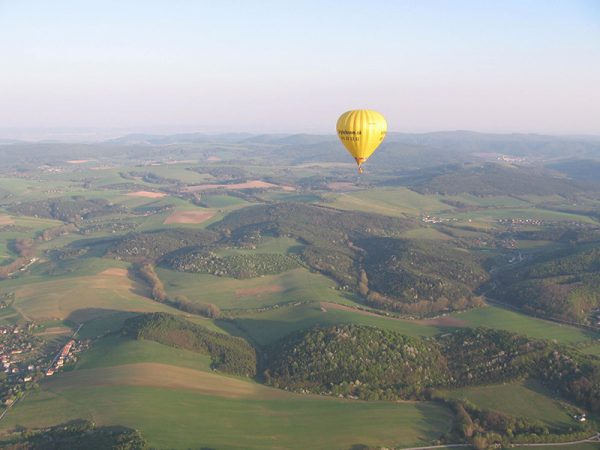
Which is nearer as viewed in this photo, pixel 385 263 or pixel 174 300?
pixel 174 300

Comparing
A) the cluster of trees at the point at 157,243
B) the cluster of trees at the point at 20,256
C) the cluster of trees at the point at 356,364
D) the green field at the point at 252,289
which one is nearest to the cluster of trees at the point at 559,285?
the cluster of trees at the point at 356,364

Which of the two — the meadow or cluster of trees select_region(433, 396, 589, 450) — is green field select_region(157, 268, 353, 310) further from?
cluster of trees select_region(433, 396, 589, 450)

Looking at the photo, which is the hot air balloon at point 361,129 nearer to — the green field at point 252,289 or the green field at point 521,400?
the green field at point 521,400

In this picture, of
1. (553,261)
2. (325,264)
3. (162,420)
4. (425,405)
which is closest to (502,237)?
(553,261)

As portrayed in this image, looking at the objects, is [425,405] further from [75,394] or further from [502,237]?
[502,237]

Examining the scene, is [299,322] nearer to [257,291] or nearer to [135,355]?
[257,291]

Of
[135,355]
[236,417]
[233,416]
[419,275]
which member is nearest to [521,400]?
[236,417]

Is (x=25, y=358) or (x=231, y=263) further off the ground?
(x=231, y=263)
